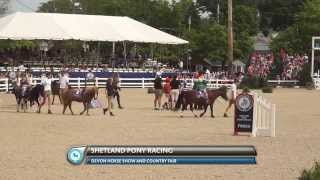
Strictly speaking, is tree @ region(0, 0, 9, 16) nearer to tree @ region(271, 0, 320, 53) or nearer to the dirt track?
tree @ region(271, 0, 320, 53)

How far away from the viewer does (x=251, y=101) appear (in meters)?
19.7

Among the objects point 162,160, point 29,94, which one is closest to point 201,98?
point 29,94

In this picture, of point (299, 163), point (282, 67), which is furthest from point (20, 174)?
point (282, 67)

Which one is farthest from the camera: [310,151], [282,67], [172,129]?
[282,67]

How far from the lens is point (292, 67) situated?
66.2 meters

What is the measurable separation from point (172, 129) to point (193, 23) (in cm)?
8114

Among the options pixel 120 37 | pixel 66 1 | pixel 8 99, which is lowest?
pixel 8 99

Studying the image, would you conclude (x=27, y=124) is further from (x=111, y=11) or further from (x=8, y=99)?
(x=111, y=11)

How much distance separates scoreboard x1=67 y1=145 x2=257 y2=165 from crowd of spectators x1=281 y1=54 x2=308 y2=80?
59399 mm

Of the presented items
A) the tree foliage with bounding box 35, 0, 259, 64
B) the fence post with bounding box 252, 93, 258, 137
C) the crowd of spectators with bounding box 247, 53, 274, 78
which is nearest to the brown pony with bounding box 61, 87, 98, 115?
the fence post with bounding box 252, 93, 258, 137

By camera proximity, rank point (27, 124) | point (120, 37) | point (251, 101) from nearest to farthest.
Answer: point (251, 101) → point (27, 124) → point (120, 37)

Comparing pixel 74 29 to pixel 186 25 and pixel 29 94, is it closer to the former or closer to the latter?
pixel 29 94

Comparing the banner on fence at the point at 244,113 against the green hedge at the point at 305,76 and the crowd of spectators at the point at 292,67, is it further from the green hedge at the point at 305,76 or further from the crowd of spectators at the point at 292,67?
the crowd of spectators at the point at 292,67

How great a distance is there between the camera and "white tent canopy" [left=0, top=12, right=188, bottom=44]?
5753 centimetres
